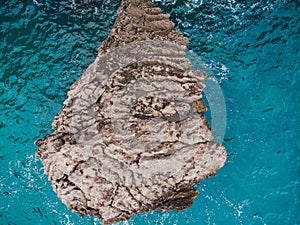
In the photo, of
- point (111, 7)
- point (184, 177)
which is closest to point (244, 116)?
point (184, 177)

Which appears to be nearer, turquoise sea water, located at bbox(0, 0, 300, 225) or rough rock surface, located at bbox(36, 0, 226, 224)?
rough rock surface, located at bbox(36, 0, 226, 224)

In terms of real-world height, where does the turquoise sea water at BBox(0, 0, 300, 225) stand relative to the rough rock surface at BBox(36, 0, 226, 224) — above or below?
above

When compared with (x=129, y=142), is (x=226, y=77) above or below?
above

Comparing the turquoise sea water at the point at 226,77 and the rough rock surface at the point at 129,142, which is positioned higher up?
the turquoise sea water at the point at 226,77

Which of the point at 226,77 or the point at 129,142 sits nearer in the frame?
the point at 129,142

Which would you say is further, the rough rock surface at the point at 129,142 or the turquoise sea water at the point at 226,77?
the turquoise sea water at the point at 226,77
